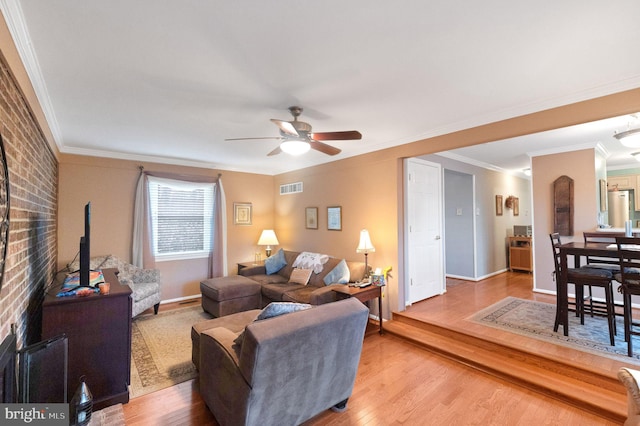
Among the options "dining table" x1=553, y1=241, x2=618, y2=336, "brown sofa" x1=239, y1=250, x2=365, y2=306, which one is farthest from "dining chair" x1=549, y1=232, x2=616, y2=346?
"brown sofa" x1=239, y1=250, x2=365, y2=306

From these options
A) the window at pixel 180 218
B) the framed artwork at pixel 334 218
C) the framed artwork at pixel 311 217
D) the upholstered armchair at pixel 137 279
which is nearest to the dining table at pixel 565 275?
the framed artwork at pixel 334 218

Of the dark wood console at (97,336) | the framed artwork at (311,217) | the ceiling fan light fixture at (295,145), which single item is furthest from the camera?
the framed artwork at (311,217)

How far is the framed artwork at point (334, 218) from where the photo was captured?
185 inches

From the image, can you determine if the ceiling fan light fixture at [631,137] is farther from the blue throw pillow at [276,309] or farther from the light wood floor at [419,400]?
the blue throw pillow at [276,309]

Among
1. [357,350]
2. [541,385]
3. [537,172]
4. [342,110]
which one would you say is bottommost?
[541,385]

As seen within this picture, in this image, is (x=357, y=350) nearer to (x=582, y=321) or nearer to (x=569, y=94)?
(x=569, y=94)

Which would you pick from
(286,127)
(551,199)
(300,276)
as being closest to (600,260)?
(551,199)

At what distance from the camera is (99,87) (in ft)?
7.80

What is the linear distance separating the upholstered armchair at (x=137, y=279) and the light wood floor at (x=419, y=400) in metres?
1.81

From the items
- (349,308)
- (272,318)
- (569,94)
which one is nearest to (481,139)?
(569,94)

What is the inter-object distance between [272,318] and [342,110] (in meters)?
2.02

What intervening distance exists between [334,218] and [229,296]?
6.49 ft

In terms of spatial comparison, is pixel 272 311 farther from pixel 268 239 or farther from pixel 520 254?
pixel 520 254

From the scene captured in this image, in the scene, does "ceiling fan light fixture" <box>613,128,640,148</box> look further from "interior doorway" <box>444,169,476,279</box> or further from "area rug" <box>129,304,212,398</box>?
"area rug" <box>129,304,212,398</box>
